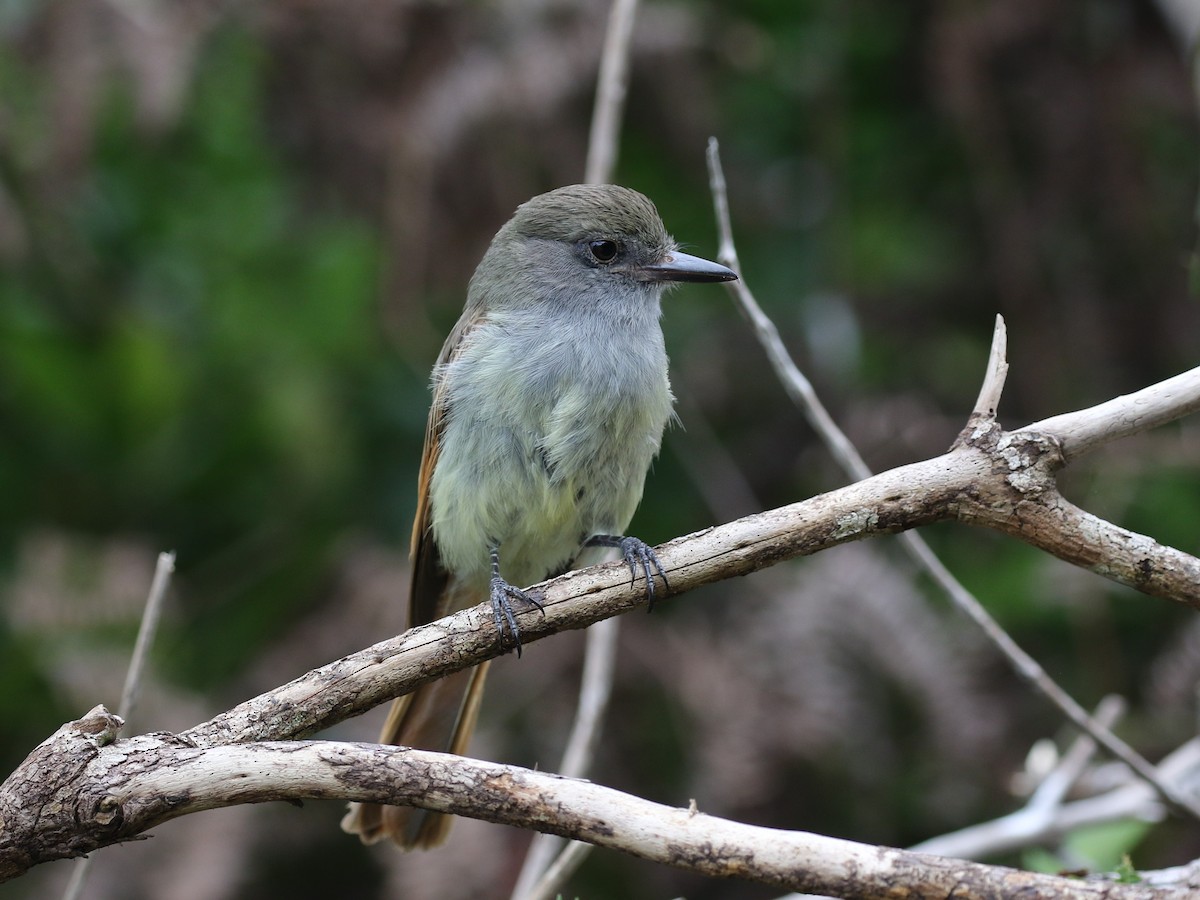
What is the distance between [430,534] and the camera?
12.6 ft

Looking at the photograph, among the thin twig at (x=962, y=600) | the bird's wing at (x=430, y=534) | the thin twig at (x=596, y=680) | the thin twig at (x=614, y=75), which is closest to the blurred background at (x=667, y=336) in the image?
the bird's wing at (x=430, y=534)

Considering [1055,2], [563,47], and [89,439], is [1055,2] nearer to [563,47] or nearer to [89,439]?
[563,47]

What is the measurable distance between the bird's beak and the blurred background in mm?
1309

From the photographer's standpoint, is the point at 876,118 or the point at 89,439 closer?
the point at 89,439

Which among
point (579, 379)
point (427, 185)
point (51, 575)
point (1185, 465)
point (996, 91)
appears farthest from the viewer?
point (996, 91)

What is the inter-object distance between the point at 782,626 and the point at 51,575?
8.25 ft

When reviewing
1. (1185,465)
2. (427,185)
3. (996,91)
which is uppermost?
(996,91)

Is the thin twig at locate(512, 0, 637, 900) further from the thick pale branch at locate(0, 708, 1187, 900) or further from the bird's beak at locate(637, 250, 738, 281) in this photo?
the thick pale branch at locate(0, 708, 1187, 900)

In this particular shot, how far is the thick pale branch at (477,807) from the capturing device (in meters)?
1.92

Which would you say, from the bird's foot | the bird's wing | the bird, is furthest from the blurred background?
the bird's foot

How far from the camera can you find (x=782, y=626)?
4.77 meters

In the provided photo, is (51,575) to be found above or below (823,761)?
above

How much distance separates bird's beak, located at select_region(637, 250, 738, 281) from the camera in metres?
3.65

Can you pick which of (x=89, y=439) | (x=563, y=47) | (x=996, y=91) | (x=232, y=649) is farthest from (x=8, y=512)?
(x=996, y=91)
